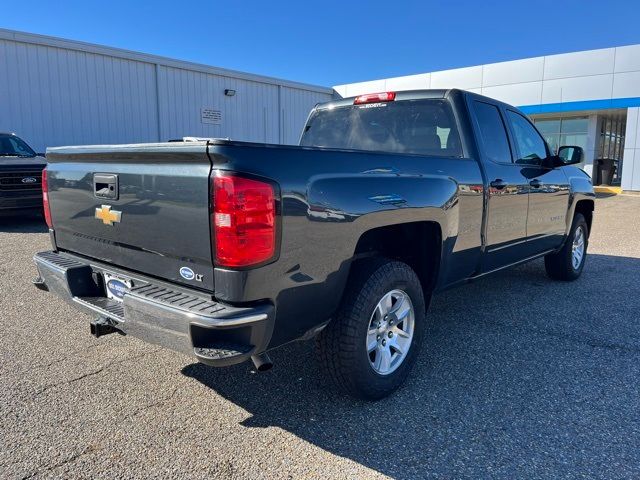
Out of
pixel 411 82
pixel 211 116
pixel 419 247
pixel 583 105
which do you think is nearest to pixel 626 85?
pixel 583 105

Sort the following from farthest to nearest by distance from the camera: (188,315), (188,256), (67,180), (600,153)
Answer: (600,153) → (67,180) → (188,256) → (188,315)

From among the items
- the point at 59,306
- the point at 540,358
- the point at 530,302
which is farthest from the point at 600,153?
the point at 59,306

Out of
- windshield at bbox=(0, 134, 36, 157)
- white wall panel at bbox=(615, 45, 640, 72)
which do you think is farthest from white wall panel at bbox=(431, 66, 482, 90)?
windshield at bbox=(0, 134, 36, 157)

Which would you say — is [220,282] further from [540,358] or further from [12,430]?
[540,358]

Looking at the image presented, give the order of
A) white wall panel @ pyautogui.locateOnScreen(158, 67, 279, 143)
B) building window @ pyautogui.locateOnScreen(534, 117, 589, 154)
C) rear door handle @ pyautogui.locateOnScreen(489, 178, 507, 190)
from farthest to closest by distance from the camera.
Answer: building window @ pyautogui.locateOnScreen(534, 117, 589, 154), white wall panel @ pyautogui.locateOnScreen(158, 67, 279, 143), rear door handle @ pyautogui.locateOnScreen(489, 178, 507, 190)

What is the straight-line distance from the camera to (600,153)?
2223 centimetres

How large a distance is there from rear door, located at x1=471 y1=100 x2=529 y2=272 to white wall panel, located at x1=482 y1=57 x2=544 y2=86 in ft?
60.7

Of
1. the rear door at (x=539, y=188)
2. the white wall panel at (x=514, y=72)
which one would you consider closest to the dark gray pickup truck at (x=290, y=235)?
the rear door at (x=539, y=188)

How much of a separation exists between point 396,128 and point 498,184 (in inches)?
37.4

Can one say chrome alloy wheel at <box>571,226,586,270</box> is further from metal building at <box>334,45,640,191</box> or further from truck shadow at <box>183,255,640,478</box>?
metal building at <box>334,45,640,191</box>

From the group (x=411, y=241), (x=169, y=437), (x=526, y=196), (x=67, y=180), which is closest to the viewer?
(x=169, y=437)

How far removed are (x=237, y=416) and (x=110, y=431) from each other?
673mm

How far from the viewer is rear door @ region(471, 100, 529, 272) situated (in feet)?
13.0

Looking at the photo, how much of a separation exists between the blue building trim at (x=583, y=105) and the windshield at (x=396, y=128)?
18.5m
